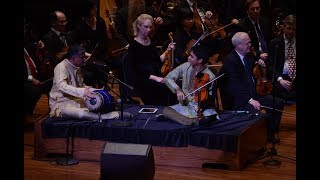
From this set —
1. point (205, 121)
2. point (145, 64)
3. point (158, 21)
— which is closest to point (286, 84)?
point (205, 121)

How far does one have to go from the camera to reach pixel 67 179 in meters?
5.70

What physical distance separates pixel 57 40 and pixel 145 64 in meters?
1.11

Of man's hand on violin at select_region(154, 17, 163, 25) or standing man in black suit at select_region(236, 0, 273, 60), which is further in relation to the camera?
man's hand on violin at select_region(154, 17, 163, 25)

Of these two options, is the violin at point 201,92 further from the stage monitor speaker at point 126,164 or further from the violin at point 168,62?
the stage monitor speaker at point 126,164

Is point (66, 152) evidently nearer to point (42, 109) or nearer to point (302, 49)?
point (42, 109)

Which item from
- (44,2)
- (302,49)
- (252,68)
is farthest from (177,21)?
(302,49)

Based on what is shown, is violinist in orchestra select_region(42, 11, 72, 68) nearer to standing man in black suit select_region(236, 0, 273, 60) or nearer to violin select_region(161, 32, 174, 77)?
violin select_region(161, 32, 174, 77)

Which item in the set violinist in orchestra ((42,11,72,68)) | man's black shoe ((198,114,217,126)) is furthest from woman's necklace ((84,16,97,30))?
man's black shoe ((198,114,217,126))

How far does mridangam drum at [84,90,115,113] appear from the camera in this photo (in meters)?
6.23

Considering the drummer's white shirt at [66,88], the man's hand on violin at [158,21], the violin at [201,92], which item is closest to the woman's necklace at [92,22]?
the man's hand on violin at [158,21]

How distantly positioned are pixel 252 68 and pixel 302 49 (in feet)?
9.43

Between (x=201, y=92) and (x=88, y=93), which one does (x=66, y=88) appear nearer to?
(x=88, y=93)

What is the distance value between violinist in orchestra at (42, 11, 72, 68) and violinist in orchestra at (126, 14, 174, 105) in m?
0.86

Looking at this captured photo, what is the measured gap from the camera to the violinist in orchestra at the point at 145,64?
7.30 metres
